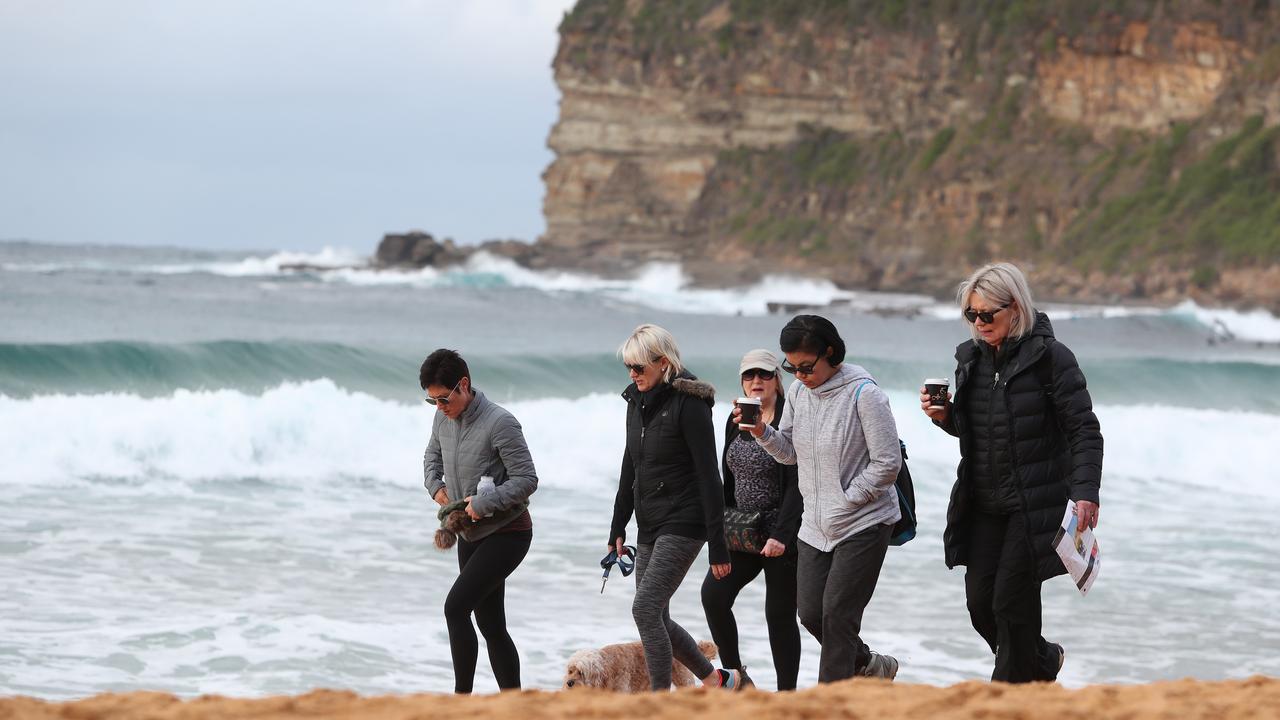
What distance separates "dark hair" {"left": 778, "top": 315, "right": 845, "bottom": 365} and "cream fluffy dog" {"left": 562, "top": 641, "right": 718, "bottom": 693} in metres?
1.50

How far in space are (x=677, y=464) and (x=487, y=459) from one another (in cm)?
76

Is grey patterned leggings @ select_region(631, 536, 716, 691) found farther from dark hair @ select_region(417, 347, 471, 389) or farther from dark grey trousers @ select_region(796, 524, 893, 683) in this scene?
dark hair @ select_region(417, 347, 471, 389)

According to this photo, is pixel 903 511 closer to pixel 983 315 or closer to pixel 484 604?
pixel 983 315

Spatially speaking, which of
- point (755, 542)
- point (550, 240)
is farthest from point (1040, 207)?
point (755, 542)

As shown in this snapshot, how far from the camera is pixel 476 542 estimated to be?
5.82m

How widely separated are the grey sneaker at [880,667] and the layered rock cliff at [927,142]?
53256 mm

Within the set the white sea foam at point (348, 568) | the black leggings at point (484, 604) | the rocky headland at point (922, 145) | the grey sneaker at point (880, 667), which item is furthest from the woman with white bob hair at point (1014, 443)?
the rocky headland at point (922, 145)

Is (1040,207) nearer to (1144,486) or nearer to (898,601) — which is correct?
(1144,486)

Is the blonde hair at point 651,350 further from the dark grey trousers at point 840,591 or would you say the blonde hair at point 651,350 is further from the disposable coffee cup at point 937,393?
the disposable coffee cup at point 937,393

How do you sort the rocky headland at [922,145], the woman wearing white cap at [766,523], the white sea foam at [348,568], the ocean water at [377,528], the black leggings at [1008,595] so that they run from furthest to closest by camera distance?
the rocky headland at [922,145], the ocean water at [377,528], the white sea foam at [348,568], the woman wearing white cap at [766,523], the black leggings at [1008,595]

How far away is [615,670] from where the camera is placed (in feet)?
19.3

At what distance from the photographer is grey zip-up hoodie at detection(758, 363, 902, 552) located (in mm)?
5188

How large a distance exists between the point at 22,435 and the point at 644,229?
66.9 metres

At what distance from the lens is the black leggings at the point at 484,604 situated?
18.7 feet
